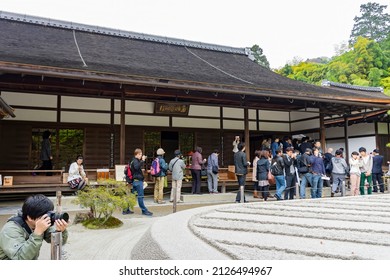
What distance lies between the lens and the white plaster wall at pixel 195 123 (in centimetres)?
1244

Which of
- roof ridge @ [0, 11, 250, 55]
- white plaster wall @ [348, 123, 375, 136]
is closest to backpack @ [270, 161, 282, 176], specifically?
roof ridge @ [0, 11, 250, 55]

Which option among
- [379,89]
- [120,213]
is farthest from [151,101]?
[379,89]

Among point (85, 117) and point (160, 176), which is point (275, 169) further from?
point (85, 117)

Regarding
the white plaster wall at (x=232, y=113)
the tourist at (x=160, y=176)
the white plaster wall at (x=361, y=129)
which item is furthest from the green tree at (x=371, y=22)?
the tourist at (x=160, y=176)

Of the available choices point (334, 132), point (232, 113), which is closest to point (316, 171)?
point (232, 113)

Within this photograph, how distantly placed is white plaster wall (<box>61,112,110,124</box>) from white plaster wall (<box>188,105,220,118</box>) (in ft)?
10.6

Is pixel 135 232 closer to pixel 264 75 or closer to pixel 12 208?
pixel 12 208

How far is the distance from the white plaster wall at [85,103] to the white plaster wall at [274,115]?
21.0 feet

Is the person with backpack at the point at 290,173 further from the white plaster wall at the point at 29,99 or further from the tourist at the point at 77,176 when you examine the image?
the white plaster wall at the point at 29,99

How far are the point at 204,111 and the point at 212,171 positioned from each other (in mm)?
3595

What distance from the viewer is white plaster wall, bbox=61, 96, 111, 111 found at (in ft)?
35.1

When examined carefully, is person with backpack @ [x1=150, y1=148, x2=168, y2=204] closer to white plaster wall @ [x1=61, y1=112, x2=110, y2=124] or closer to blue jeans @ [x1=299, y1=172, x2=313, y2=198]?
white plaster wall @ [x1=61, y1=112, x2=110, y2=124]

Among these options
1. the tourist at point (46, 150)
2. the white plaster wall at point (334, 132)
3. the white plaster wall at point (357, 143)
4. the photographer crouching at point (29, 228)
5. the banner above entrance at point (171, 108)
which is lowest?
the photographer crouching at point (29, 228)

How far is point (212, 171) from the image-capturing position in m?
9.98
